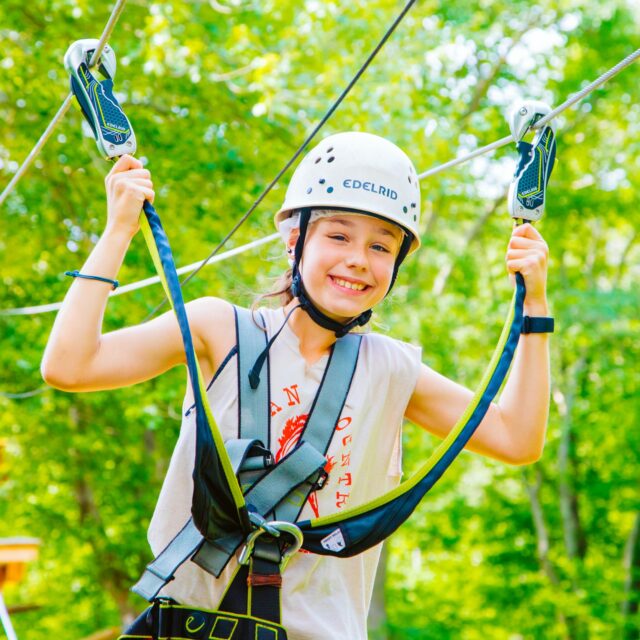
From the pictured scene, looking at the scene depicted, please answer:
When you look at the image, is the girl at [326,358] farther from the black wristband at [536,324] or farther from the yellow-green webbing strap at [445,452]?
the yellow-green webbing strap at [445,452]

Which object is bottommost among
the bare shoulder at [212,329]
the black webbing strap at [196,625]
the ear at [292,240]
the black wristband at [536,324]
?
the black webbing strap at [196,625]

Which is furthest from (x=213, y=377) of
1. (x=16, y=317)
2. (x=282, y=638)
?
(x=16, y=317)

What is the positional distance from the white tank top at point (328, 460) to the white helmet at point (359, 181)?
0.34 m

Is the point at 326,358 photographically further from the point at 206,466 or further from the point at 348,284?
the point at 206,466

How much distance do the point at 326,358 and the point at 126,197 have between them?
686 millimetres

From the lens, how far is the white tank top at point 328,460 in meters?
Result: 2.32

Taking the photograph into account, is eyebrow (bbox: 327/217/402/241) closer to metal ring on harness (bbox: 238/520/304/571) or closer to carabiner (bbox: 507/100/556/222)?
carabiner (bbox: 507/100/556/222)

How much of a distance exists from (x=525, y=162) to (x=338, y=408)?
920 millimetres

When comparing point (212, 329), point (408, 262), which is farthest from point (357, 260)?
point (408, 262)

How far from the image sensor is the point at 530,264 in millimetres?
2588

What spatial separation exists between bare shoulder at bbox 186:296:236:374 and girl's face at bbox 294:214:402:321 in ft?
0.83

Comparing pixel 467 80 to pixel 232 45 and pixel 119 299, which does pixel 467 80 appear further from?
pixel 119 299

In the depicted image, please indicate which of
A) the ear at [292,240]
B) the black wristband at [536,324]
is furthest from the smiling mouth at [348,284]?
the black wristband at [536,324]

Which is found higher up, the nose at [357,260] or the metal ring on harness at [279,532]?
the nose at [357,260]
